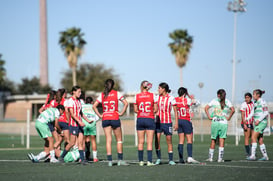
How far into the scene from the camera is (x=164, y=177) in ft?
40.7

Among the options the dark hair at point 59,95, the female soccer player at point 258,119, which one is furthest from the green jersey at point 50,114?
the female soccer player at point 258,119

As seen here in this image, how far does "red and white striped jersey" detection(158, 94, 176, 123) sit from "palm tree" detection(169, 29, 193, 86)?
62.3 metres

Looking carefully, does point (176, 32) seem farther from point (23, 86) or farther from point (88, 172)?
point (88, 172)

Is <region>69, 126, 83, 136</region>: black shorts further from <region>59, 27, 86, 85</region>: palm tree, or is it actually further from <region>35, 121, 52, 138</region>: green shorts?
<region>59, 27, 86, 85</region>: palm tree

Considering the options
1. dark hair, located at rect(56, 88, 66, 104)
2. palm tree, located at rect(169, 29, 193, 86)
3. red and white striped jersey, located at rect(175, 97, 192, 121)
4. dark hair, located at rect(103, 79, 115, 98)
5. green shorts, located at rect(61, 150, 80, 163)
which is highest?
palm tree, located at rect(169, 29, 193, 86)

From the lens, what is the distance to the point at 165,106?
53.2 feet

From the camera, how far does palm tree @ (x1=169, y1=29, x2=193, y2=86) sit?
7825 cm

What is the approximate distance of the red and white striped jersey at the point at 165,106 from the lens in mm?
16156

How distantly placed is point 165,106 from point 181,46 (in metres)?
63.1

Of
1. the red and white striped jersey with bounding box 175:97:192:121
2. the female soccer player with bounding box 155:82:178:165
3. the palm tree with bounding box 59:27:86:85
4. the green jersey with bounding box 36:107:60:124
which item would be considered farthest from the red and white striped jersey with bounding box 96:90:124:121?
the palm tree with bounding box 59:27:86:85

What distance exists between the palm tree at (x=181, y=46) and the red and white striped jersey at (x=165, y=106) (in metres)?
62.3

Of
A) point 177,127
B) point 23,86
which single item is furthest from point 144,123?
point 23,86

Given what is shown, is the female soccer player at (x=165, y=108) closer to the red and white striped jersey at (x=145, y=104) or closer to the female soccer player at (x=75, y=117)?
the red and white striped jersey at (x=145, y=104)

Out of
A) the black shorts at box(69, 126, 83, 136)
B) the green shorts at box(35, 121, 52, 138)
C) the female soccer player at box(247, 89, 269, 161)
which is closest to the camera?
the black shorts at box(69, 126, 83, 136)
